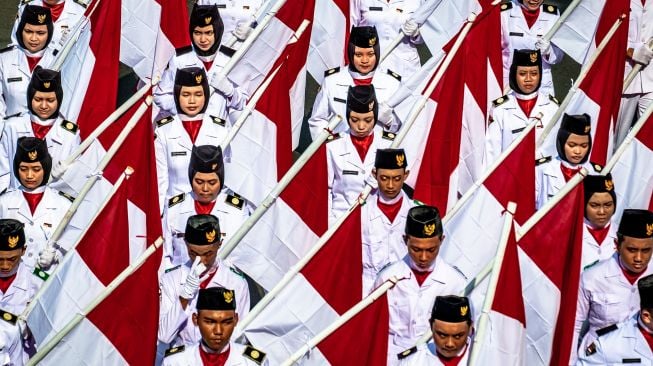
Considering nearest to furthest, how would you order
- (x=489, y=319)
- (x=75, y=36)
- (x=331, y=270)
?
(x=489, y=319) < (x=331, y=270) < (x=75, y=36)

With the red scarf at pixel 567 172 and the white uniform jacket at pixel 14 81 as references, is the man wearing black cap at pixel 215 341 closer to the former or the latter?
the red scarf at pixel 567 172

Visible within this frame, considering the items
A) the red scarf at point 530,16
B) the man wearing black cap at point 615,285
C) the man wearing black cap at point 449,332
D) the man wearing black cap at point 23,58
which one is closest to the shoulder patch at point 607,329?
the man wearing black cap at point 615,285

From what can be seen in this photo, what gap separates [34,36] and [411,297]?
18.3 feet

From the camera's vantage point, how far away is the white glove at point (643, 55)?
15.6 metres

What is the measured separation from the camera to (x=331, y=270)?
1152 cm

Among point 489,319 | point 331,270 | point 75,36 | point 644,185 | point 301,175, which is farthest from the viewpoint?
point 75,36

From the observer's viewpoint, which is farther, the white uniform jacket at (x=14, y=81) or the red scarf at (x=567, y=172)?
the white uniform jacket at (x=14, y=81)

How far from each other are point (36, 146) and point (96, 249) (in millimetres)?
1775

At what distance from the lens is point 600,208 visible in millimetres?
12609

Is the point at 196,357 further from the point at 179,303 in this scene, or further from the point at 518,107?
the point at 518,107

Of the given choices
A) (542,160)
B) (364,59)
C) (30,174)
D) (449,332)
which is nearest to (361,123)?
(364,59)

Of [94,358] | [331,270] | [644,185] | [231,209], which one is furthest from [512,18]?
[94,358]

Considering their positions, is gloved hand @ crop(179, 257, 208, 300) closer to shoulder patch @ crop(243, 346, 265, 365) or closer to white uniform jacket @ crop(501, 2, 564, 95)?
shoulder patch @ crop(243, 346, 265, 365)

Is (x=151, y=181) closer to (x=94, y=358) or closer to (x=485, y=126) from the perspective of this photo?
(x=94, y=358)
